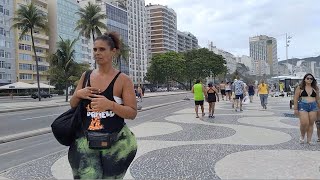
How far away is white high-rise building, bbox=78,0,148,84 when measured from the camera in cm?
14662

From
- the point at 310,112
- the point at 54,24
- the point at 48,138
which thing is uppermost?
the point at 54,24

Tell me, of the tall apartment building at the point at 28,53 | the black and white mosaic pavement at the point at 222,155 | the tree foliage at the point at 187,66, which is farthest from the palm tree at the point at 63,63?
the tree foliage at the point at 187,66

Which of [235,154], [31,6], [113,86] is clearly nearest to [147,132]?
[235,154]

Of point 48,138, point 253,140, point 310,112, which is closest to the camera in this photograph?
point 310,112

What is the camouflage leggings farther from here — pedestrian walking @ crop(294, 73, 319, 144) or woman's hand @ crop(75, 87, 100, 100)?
pedestrian walking @ crop(294, 73, 319, 144)

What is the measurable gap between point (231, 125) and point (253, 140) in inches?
135

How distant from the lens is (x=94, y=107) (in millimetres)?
2895

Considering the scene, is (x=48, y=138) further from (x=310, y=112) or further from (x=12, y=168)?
(x=310, y=112)

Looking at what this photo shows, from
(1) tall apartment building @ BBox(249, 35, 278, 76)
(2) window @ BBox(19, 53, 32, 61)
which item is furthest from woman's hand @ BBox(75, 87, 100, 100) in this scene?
(1) tall apartment building @ BBox(249, 35, 278, 76)

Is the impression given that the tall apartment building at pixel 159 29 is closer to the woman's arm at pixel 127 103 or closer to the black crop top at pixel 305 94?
the black crop top at pixel 305 94

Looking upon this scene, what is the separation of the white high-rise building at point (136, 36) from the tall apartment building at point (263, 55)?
43.4 meters

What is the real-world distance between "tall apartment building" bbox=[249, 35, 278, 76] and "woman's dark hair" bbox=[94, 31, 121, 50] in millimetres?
122245

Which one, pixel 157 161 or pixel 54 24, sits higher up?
pixel 54 24

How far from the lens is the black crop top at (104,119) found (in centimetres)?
295
